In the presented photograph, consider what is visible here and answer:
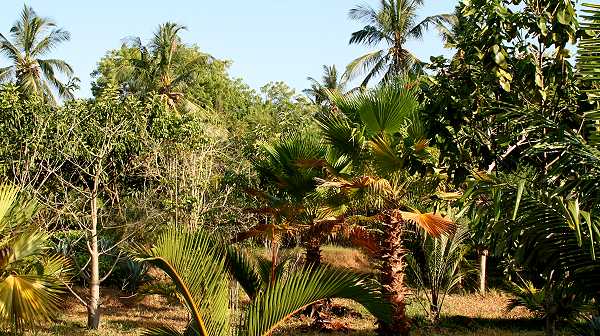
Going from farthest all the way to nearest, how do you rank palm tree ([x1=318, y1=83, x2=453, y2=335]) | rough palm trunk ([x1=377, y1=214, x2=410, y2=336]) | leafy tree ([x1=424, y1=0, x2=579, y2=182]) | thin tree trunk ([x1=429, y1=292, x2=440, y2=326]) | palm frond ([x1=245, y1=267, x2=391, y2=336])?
1. thin tree trunk ([x1=429, y1=292, x2=440, y2=326])
2. rough palm trunk ([x1=377, y1=214, x2=410, y2=336])
3. palm tree ([x1=318, y1=83, x2=453, y2=335])
4. palm frond ([x1=245, y1=267, x2=391, y2=336])
5. leafy tree ([x1=424, y1=0, x2=579, y2=182])

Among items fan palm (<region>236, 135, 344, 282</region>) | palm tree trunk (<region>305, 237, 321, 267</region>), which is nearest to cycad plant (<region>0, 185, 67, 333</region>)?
fan palm (<region>236, 135, 344, 282</region>)

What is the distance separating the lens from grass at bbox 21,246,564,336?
40.3 feet

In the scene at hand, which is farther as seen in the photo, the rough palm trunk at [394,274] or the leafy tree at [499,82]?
the rough palm trunk at [394,274]

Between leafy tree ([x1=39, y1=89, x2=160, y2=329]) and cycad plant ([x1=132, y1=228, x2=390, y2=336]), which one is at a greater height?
leafy tree ([x1=39, y1=89, x2=160, y2=329])

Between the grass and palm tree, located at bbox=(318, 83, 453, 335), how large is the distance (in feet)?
9.01

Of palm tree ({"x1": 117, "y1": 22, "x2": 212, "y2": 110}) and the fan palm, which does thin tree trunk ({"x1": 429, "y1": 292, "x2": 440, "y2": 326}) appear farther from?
palm tree ({"x1": 117, "y1": 22, "x2": 212, "y2": 110})

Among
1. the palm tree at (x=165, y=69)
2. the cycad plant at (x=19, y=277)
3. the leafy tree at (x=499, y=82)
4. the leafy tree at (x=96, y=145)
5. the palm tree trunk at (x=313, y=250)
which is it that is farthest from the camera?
the palm tree at (x=165, y=69)

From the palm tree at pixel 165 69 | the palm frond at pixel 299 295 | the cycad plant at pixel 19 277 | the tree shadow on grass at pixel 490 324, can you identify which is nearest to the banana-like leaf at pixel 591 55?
the palm frond at pixel 299 295

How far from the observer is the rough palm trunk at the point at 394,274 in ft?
32.6

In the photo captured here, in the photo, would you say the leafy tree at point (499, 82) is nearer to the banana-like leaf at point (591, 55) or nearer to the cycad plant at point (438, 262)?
the banana-like leaf at point (591, 55)

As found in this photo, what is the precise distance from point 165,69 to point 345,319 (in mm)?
16049

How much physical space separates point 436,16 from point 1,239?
706 inches

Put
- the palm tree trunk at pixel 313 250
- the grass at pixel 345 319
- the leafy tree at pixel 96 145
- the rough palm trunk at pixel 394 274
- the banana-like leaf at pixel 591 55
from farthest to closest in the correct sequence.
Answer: the palm tree trunk at pixel 313 250 < the grass at pixel 345 319 < the leafy tree at pixel 96 145 < the rough palm trunk at pixel 394 274 < the banana-like leaf at pixel 591 55

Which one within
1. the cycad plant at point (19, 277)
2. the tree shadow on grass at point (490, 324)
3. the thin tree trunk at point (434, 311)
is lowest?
the tree shadow on grass at point (490, 324)
